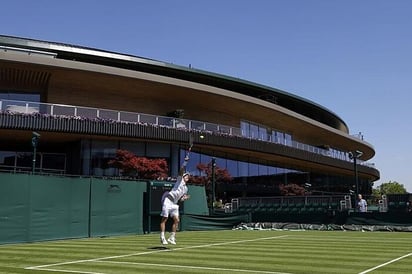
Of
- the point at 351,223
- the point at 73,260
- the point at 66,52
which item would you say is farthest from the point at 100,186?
the point at 66,52

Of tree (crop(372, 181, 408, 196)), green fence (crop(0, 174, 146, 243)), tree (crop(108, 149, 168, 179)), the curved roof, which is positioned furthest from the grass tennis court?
tree (crop(372, 181, 408, 196))

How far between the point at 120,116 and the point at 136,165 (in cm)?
418

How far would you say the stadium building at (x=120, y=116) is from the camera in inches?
1412

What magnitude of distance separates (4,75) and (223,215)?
793 inches

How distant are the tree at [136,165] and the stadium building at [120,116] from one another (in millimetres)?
988

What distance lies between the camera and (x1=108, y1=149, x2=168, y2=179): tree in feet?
121

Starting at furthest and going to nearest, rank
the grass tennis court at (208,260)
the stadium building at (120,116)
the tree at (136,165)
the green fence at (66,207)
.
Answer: the tree at (136,165), the stadium building at (120,116), the green fence at (66,207), the grass tennis court at (208,260)

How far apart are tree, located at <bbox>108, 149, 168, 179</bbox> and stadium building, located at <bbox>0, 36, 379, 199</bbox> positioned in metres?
0.99

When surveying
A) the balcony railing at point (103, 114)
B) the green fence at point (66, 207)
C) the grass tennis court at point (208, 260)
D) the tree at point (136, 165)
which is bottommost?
the grass tennis court at point (208, 260)

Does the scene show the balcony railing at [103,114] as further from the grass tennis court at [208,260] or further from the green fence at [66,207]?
the grass tennis court at [208,260]

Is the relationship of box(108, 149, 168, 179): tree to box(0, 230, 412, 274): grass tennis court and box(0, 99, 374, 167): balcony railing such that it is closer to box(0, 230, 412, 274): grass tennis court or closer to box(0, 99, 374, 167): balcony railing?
box(0, 99, 374, 167): balcony railing

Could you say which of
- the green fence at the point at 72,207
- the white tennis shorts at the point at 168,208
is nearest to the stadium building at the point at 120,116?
→ the green fence at the point at 72,207

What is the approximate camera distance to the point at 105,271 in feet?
33.1

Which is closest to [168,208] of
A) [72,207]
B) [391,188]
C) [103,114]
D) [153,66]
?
[72,207]
